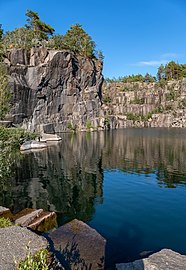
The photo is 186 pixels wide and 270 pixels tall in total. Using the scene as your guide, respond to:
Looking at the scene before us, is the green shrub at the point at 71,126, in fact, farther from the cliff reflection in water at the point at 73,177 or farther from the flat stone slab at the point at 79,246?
the flat stone slab at the point at 79,246

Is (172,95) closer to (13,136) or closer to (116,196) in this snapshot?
(13,136)

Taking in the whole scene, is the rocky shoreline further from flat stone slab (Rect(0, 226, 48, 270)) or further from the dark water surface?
the dark water surface

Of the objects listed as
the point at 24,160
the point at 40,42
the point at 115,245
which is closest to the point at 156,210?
the point at 115,245

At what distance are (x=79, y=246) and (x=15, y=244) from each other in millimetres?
3572

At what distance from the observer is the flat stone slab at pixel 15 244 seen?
8344mm

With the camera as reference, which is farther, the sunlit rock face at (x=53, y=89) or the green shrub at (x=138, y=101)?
the green shrub at (x=138, y=101)

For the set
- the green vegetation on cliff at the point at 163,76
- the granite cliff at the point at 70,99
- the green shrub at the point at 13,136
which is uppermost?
the green vegetation on cliff at the point at 163,76

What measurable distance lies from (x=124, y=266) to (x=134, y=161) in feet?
97.6

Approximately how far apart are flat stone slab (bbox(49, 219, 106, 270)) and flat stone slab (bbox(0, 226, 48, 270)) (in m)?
1.86

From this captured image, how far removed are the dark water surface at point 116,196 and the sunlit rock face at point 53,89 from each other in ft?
157

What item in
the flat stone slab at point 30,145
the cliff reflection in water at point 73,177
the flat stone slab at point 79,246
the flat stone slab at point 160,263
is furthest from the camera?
the flat stone slab at point 30,145

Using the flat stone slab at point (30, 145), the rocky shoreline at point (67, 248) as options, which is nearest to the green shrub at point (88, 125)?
the flat stone slab at point (30, 145)

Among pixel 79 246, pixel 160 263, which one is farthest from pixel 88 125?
pixel 160 263

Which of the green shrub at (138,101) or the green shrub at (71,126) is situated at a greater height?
the green shrub at (138,101)
